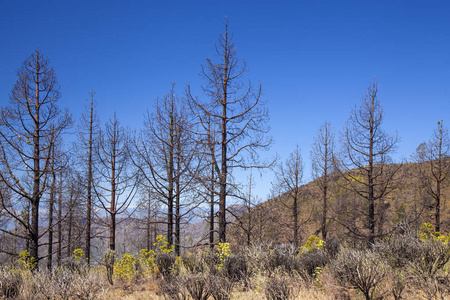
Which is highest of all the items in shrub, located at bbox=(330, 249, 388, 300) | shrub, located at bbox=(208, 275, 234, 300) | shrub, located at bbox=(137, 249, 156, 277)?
shrub, located at bbox=(330, 249, 388, 300)

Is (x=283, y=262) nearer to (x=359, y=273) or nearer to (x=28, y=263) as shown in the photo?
(x=359, y=273)

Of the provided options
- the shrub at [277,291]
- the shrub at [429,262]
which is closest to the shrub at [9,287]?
the shrub at [277,291]

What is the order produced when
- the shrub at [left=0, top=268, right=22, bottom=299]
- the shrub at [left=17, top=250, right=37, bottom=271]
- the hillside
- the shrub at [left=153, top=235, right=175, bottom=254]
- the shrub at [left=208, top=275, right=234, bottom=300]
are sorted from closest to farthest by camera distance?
the shrub at [left=208, top=275, right=234, bottom=300], the shrub at [left=0, top=268, right=22, bottom=299], the shrub at [left=17, top=250, right=37, bottom=271], the shrub at [left=153, top=235, right=175, bottom=254], the hillside

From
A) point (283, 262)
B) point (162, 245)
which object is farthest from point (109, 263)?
point (283, 262)

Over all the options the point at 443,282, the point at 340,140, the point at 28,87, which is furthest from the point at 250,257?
the point at 28,87

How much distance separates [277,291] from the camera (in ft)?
19.1

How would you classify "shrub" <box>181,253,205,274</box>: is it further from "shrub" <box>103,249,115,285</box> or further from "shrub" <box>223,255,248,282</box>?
"shrub" <box>103,249,115,285</box>

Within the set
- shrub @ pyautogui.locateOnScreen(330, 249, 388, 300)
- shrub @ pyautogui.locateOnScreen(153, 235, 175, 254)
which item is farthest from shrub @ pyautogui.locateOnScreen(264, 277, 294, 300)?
shrub @ pyautogui.locateOnScreen(153, 235, 175, 254)

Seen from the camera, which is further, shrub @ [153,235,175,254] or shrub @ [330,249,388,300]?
shrub @ [153,235,175,254]

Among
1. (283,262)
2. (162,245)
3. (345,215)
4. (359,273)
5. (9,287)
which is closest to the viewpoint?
(359,273)

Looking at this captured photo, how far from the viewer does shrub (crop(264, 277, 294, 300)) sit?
5723 mm

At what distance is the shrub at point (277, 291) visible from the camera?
572 centimetres

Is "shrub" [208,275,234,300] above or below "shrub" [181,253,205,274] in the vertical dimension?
above

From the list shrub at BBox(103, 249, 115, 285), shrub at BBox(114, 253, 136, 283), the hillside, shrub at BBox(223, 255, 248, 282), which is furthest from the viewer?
the hillside
